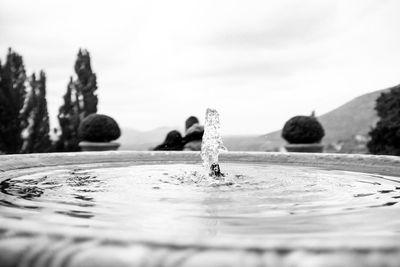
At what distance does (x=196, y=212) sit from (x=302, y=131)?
1251cm

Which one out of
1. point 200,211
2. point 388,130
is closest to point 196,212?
point 200,211

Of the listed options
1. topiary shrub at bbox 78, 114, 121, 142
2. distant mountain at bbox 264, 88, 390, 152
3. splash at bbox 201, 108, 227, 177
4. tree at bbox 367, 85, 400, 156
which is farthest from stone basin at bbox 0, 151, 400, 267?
distant mountain at bbox 264, 88, 390, 152

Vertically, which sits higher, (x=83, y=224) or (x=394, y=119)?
(x=394, y=119)

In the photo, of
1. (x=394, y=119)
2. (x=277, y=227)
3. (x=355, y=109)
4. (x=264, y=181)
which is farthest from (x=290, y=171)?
(x=355, y=109)

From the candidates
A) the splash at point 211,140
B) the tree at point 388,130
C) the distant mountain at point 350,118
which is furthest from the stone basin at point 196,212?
the distant mountain at point 350,118

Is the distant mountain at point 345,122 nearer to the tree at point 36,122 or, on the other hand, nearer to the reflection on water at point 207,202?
the tree at point 36,122

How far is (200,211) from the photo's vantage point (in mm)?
3209

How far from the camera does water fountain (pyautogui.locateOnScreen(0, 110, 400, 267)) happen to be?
1.30 m

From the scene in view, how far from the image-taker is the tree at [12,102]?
878 inches

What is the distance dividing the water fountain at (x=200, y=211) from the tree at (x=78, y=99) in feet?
61.7

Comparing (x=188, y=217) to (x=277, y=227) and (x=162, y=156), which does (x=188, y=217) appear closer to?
(x=277, y=227)

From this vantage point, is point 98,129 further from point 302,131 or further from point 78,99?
point 78,99

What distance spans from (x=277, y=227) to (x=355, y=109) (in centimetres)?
5744

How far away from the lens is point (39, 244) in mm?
1413
